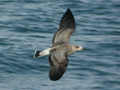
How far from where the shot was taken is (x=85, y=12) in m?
19.3

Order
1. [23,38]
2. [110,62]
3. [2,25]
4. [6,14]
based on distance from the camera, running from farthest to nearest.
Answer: [6,14] < [2,25] < [23,38] < [110,62]

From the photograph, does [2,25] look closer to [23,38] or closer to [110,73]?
[23,38]

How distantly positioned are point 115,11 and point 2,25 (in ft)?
15.9

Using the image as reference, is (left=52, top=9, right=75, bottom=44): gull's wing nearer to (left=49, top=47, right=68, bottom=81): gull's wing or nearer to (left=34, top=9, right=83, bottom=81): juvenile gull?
(left=34, top=9, right=83, bottom=81): juvenile gull

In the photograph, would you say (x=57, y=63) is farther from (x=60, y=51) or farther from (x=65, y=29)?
(x=65, y=29)

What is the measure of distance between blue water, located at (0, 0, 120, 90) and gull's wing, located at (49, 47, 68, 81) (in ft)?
8.70

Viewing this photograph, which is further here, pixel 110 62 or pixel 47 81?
pixel 110 62

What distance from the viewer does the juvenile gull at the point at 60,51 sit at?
10383 millimetres

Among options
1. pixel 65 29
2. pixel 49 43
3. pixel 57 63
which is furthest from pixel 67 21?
pixel 49 43

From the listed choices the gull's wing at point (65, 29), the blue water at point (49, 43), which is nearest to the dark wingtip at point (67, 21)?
the gull's wing at point (65, 29)

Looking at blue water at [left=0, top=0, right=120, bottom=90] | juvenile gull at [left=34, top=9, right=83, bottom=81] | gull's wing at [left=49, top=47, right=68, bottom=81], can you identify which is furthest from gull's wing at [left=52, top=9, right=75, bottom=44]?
blue water at [left=0, top=0, right=120, bottom=90]

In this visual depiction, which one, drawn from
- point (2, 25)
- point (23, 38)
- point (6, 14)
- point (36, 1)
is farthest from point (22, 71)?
point (36, 1)

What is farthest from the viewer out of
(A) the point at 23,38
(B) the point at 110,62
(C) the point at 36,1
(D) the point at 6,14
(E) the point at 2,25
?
(C) the point at 36,1

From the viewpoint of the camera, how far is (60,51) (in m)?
10.7
